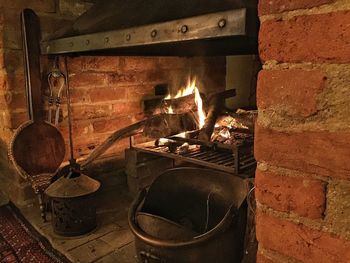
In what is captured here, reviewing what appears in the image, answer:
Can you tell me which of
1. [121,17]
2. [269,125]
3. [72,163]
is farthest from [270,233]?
[72,163]

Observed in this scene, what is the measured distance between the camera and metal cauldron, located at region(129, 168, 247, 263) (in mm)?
964

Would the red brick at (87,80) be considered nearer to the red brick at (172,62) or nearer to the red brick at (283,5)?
the red brick at (172,62)

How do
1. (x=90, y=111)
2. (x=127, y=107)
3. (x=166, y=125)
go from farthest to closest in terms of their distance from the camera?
(x=127, y=107) < (x=90, y=111) < (x=166, y=125)

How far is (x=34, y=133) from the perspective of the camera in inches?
61.5

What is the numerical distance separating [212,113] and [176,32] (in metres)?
1.03

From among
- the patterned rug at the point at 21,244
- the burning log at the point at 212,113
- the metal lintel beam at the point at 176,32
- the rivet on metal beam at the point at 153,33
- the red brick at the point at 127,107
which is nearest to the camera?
the metal lintel beam at the point at 176,32

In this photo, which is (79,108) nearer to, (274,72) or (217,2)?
(217,2)

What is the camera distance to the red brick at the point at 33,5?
4.82ft

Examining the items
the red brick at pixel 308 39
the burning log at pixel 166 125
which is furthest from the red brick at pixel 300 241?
the burning log at pixel 166 125

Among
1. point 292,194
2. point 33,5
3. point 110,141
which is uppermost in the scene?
point 33,5

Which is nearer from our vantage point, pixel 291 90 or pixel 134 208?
pixel 291 90

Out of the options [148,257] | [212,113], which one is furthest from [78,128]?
[148,257]

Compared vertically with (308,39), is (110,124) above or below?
below

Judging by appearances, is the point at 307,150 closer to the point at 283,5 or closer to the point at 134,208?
the point at 283,5
